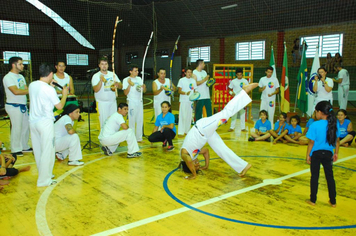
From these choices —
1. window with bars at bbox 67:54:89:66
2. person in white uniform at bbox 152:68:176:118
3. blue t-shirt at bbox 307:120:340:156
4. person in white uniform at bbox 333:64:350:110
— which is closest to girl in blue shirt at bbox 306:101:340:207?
blue t-shirt at bbox 307:120:340:156

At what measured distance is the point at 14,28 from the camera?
67.5 feet

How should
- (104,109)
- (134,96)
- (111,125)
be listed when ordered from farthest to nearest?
(134,96)
(104,109)
(111,125)

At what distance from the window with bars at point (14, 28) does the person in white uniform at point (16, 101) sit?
16.7m

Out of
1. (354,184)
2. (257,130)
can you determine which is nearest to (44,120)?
(354,184)

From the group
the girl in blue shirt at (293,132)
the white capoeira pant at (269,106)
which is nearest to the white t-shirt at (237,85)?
the white capoeira pant at (269,106)

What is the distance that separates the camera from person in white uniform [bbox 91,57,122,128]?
680 centimetres

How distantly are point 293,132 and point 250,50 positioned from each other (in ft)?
42.4

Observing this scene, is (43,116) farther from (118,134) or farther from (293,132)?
(293,132)

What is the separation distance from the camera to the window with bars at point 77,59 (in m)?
22.7

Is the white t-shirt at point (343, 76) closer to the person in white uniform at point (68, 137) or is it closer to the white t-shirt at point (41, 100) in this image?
the person in white uniform at point (68, 137)

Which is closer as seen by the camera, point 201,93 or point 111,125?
point 111,125

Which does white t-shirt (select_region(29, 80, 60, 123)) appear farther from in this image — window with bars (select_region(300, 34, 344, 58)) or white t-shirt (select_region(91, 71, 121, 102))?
window with bars (select_region(300, 34, 344, 58))

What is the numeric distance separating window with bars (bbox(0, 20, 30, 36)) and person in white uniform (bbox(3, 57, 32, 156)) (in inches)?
659

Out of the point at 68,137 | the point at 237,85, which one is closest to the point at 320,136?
the point at 68,137
